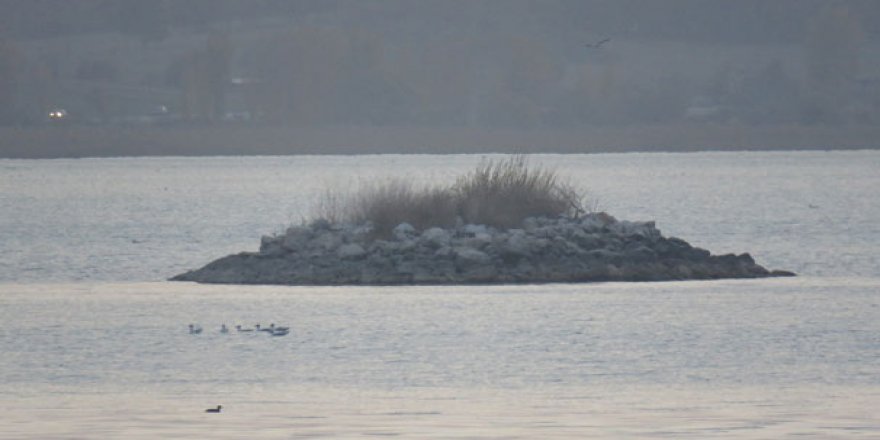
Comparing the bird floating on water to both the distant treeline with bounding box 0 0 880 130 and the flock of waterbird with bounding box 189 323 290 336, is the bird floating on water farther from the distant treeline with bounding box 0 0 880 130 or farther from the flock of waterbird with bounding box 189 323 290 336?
the distant treeline with bounding box 0 0 880 130

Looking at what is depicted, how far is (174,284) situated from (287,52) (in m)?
109

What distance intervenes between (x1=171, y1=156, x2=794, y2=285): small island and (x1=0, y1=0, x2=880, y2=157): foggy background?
293 ft

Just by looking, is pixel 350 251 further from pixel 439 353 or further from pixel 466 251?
pixel 439 353

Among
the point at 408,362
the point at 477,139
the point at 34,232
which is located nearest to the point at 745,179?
the point at 477,139

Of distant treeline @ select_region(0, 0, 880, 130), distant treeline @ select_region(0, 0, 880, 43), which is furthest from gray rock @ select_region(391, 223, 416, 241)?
distant treeline @ select_region(0, 0, 880, 43)

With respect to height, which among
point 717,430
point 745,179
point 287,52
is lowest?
point 717,430

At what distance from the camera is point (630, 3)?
159750 millimetres

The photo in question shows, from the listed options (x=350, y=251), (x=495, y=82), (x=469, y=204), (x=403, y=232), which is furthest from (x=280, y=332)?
(x=495, y=82)

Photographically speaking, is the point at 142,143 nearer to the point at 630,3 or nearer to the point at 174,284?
the point at 630,3

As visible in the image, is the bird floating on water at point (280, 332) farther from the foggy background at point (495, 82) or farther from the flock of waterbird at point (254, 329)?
the foggy background at point (495, 82)

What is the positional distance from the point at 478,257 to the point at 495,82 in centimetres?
10670

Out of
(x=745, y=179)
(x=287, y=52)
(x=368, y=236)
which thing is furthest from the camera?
(x=287, y=52)

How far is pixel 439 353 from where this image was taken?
870 inches

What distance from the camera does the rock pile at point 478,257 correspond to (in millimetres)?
30812
